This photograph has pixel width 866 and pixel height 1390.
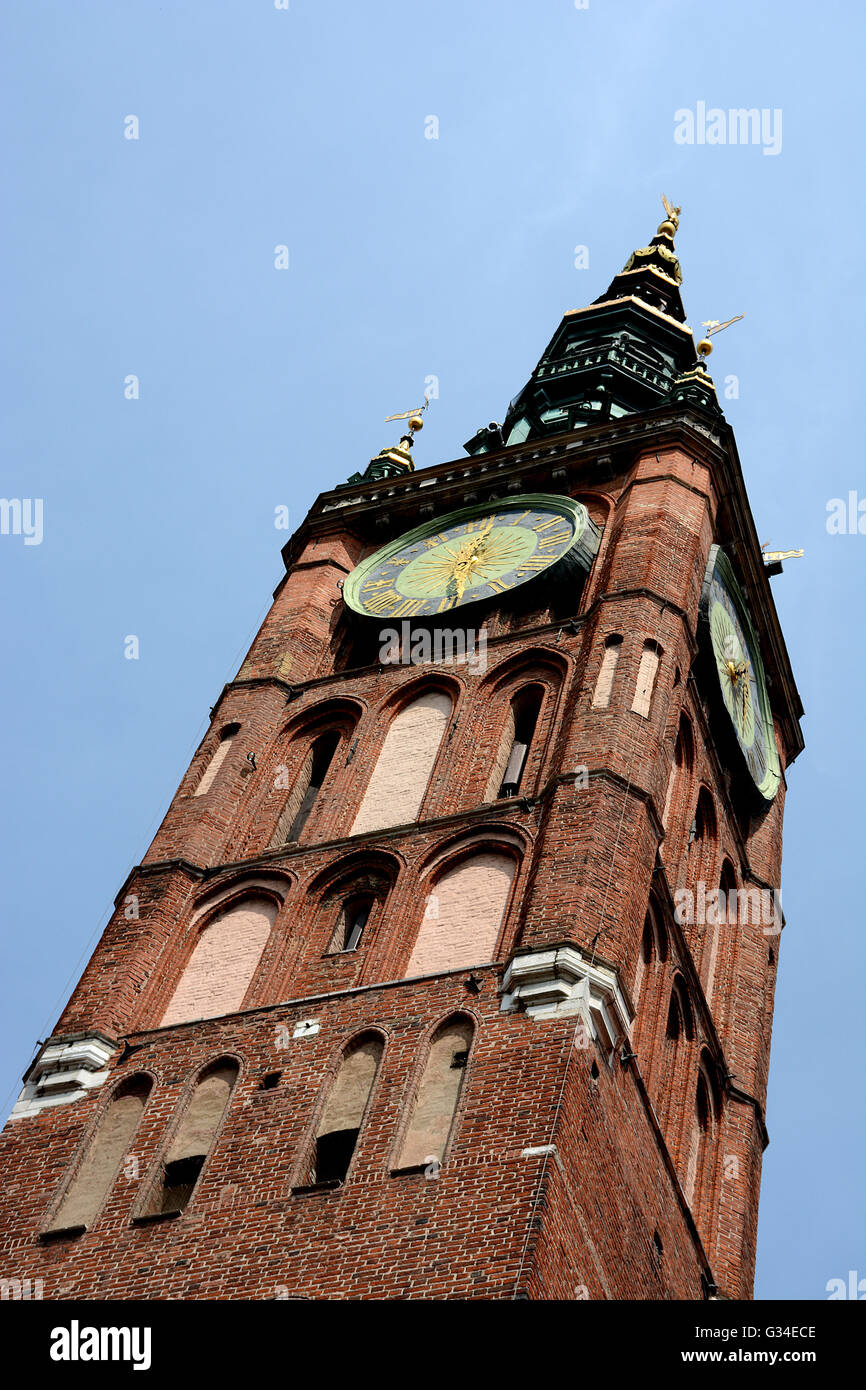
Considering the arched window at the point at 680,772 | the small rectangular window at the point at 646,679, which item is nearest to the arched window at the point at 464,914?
the small rectangular window at the point at 646,679

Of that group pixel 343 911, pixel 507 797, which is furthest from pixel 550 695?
pixel 343 911

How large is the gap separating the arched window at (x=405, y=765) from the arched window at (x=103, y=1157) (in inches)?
200

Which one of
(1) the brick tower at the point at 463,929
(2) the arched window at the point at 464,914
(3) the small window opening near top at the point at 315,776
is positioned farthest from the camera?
(3) the small window opening near top at the point at 315,776

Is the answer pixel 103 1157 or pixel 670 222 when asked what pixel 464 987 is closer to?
pixel 103 1157

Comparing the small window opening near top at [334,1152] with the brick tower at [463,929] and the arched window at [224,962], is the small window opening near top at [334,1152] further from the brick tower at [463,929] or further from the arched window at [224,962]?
the arched window at [224,962]

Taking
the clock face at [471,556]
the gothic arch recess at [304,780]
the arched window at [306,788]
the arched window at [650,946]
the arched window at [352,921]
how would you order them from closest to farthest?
the arched window at [352,921], the arched window at [650,946], the gothic arch recess at [304,780], the arched window at [306,788], the clock face at [471,556]

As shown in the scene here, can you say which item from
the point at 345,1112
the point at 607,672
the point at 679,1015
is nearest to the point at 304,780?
the point at 607,672

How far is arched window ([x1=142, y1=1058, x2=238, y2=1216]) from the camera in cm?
2391

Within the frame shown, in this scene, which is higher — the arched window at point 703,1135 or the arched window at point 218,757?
the arched window at point 218,757

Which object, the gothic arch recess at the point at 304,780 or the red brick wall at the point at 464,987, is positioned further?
the gothic arch recess at the point at 304,780

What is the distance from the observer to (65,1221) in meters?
24.0

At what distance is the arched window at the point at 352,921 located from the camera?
27.1 metres

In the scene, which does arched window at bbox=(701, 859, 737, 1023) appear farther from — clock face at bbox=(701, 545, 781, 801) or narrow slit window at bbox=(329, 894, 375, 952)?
narrow slit window at bbox=(329, 894, 375, 952)
